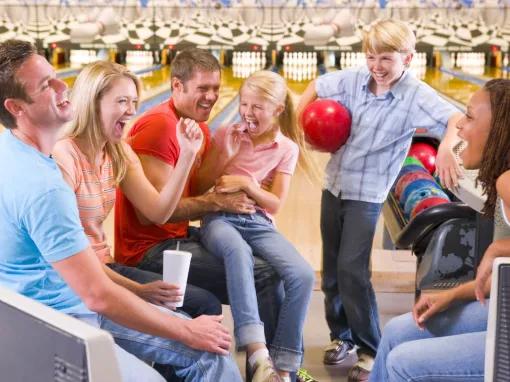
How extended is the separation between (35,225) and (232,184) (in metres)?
0.96

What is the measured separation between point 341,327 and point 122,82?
1134 mm

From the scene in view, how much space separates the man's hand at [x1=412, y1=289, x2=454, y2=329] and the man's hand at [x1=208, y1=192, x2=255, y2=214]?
2.29 feet

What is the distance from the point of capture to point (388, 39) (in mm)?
2527

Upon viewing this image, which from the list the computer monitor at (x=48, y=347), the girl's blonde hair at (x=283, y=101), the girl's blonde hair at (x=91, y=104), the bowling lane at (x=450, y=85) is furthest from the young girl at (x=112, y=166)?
the bowling lane at (x=450, y=85)

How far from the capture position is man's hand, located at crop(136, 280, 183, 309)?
76.4 inches

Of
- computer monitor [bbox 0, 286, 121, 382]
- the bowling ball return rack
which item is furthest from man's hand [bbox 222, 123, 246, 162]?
computer monitor [bbox 0, 286, 121, 382]

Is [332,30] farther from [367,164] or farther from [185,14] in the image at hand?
[367,164]

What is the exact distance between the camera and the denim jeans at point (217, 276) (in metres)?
2.34

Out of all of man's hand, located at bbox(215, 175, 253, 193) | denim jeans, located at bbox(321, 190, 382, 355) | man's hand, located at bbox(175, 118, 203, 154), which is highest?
man's hand, located at bbox(175, 118, 203, 154)

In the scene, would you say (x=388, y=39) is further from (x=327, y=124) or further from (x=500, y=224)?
(x=500, y=224)

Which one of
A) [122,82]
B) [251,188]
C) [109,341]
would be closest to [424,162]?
[251,188]

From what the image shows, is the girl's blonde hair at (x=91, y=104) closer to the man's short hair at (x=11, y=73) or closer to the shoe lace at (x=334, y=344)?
the man's short hair at (x=11, y=73)

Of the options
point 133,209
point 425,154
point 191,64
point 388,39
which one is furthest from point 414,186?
point 133,209

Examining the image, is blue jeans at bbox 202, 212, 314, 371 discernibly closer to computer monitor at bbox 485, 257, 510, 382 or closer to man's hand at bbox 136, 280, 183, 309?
man's hand at bbox 136, 280, 183, 309
